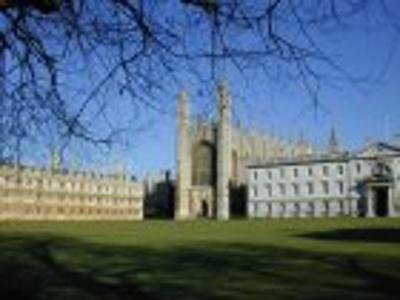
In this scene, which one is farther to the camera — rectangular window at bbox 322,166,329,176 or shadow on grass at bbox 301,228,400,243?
rectangular window at bbox 322,166,329,176

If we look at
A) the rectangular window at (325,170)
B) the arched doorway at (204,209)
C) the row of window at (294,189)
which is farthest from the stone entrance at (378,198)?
the arched doorway at (204,209)

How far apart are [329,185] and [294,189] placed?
679 cm

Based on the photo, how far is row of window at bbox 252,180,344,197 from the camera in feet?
358

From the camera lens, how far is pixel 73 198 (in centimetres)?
11175

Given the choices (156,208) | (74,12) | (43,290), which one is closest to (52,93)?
(74,12)

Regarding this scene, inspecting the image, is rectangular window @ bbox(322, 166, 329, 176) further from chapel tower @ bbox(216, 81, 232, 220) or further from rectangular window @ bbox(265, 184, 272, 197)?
chapel tower @ bbox(216, 81, 232, 220)

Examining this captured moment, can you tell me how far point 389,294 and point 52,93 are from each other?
751 cm

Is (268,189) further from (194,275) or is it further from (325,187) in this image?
(194,275)

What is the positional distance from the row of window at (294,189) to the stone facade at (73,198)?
2038cm

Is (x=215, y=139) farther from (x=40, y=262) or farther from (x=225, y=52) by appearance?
(x=225, y=52)

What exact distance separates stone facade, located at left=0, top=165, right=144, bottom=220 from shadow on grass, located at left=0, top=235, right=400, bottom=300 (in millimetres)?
63434

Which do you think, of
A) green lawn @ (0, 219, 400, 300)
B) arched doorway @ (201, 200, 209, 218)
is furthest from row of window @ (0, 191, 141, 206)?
green lawn @ (0, 219, 400, 300)

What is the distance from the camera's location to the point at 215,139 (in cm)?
12469

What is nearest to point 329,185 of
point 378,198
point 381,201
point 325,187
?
point 325,187
